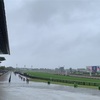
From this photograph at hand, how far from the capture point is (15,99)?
2967cm

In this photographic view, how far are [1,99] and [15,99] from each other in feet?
4.35

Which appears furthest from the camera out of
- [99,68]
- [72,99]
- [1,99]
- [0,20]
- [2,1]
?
[99,68]

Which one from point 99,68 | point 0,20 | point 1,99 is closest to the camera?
point 1,99

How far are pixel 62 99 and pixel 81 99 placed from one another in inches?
78.7

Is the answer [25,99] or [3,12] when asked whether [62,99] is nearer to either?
[25,99]

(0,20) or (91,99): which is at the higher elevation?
(0,20)

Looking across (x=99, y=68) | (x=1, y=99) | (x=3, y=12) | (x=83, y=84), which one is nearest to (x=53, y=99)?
(x=1, y=99)

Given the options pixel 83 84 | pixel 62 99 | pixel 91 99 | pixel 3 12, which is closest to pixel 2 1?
pixel 3 12

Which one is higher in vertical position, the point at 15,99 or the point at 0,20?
the point at 0,20

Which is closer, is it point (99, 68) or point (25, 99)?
point (25, 99)

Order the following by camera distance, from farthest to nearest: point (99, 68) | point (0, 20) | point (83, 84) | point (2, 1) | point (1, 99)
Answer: point (99, 68) < point (83, 84) < point (0, 20) < point (1, 99) < point (2, 1)

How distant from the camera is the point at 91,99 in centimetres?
3177

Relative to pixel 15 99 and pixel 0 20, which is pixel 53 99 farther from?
pixel 0 20

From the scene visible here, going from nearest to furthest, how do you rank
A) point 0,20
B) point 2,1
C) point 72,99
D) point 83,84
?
point 2,1
point 72,99
point 0,20
point 83,84
